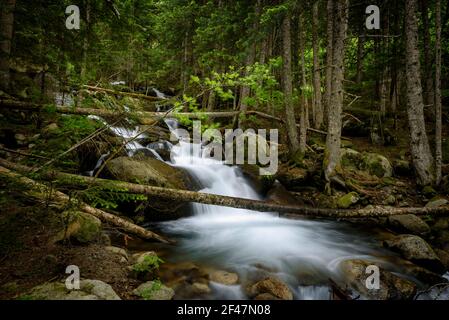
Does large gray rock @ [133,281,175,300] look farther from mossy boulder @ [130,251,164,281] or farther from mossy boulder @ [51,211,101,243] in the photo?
mossy boulder @ [51,211,101,243]

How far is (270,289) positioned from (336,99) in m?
7.17

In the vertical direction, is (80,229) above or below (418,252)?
above

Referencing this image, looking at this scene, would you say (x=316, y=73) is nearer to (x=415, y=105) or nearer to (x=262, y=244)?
(x=415, y=105)

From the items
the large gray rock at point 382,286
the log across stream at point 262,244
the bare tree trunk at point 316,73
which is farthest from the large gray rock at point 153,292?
the bare tree trunk at point 316,73

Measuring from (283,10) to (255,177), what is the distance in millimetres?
5848

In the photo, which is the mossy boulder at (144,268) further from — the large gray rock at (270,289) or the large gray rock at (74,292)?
the large gray rock at (270,289)

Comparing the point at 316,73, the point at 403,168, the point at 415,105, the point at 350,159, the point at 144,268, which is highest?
the point at 316,73

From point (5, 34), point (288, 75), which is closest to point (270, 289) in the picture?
point (5, 34)

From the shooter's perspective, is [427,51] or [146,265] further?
[427,51]

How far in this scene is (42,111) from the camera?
5.20 m

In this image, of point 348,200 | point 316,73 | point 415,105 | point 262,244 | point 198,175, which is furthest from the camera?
point 316,73

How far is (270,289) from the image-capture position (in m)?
4.48

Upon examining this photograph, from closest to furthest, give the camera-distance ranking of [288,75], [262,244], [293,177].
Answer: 1. [262,244]
2. [293,177]
3. [288,75]
